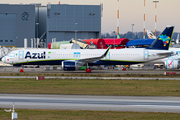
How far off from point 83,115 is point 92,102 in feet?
16.3

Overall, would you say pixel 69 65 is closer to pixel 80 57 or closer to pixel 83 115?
pixel 80 57

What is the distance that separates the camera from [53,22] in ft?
421

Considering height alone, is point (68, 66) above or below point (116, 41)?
below

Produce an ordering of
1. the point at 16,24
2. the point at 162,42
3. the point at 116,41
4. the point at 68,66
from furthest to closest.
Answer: the point at 16,24 → the point at 116,41 → the point at 162,42 → the point at 68,66

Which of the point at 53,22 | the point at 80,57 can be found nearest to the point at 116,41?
the point at 53,22

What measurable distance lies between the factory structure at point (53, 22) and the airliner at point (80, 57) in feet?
234

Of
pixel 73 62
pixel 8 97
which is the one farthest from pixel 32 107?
pixel 73 62

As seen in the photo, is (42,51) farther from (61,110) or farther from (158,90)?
(61,110)

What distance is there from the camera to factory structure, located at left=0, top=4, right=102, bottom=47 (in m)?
129

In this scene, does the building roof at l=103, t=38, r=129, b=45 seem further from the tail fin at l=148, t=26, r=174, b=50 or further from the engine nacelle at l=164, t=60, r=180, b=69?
the engine nacelle at l=164, t=60, r=180, b=69

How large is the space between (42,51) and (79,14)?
75.9 meters

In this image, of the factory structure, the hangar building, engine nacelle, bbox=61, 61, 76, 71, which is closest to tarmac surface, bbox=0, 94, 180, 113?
engine nacelle, bbox=61, 61, 76, 71

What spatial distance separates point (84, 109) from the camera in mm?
20953

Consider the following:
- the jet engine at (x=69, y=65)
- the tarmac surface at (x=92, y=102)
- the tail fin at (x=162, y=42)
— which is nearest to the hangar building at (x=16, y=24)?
the jet engine at (x=69, y=65)
